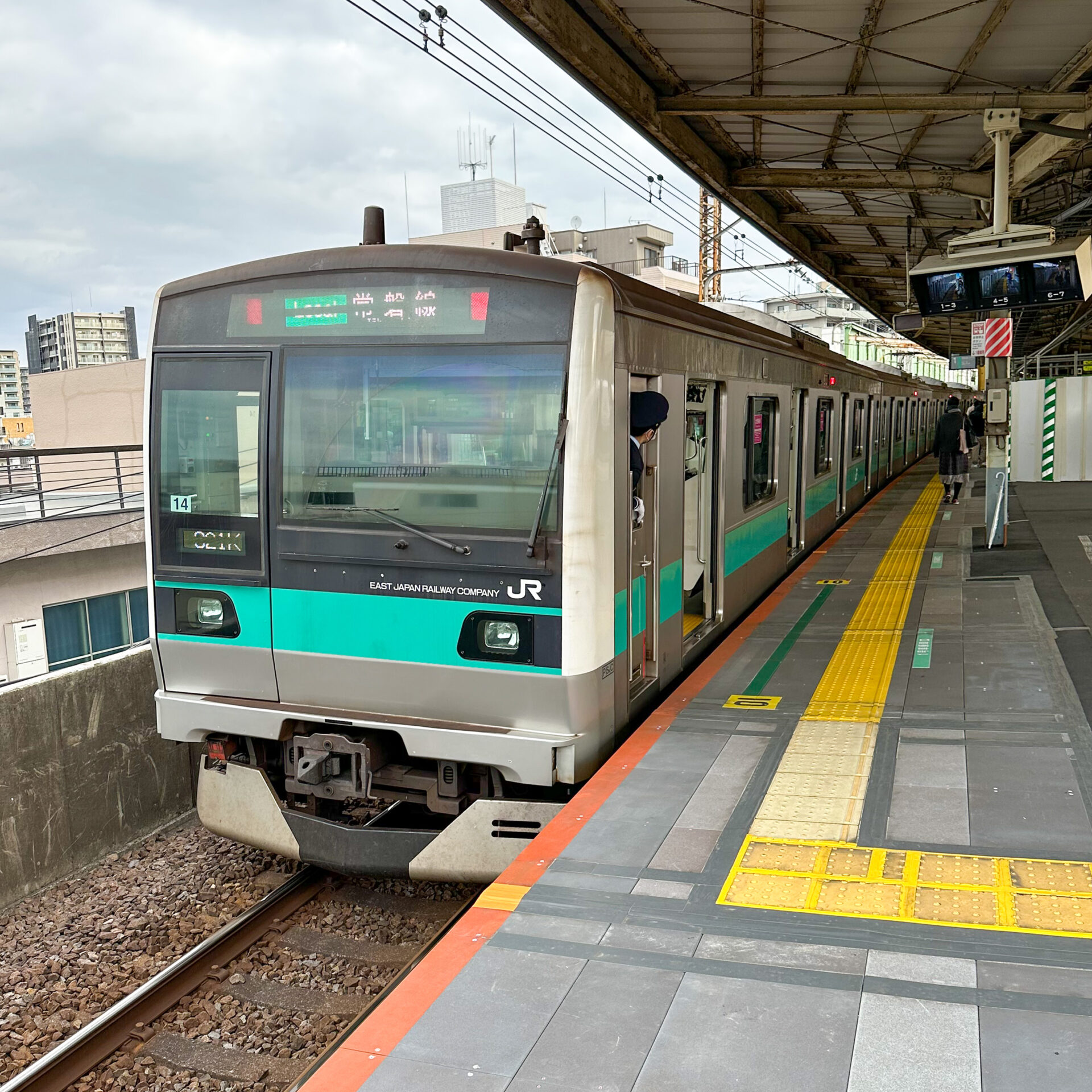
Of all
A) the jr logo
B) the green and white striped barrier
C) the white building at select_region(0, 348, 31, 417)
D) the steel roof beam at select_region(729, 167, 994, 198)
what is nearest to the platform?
the jr logo

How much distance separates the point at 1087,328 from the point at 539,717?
29832 millimetres

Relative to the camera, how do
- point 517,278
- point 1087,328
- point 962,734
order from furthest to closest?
point 1087,328, point 962,734, point 517,278

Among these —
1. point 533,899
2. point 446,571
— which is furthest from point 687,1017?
point 446,571

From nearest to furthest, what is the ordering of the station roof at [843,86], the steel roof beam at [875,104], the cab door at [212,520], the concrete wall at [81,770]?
the cab door at [212,520] < the concrete wall at [81,770] < the station roof at [843,86] < the steel roof beam at [875,104]

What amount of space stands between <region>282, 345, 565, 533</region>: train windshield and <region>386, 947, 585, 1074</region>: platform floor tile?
1853mm

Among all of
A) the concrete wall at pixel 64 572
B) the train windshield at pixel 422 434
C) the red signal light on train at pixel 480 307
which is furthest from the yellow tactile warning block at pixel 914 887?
the concrete wall at pixel 64 572

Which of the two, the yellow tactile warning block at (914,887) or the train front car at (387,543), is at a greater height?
the train front car at (387,543)

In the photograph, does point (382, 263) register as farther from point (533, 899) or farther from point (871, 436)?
point (871, 436)

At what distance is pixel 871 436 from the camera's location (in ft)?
58.1

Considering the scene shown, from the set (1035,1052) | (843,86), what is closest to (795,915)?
(1035,1052)

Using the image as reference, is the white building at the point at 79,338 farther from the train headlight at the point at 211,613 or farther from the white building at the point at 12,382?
the train headlight at the point at 211,613

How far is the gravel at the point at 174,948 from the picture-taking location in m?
4.25

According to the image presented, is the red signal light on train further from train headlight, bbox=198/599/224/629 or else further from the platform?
the platform

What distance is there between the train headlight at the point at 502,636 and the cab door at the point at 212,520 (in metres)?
1.15
